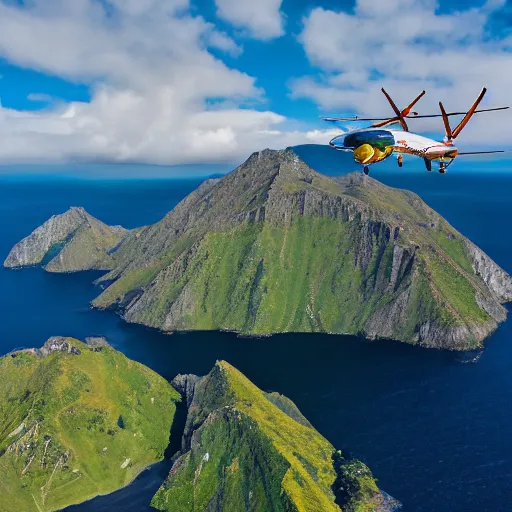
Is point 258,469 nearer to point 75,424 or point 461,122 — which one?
point 75,424

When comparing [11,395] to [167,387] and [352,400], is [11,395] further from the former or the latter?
[352,400]

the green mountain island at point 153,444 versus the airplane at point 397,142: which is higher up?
the airplane at point 397,142

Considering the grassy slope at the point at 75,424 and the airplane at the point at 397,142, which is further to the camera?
the grassy slope at the point at 75,424

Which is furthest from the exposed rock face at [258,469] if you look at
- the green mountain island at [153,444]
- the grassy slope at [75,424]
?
the grassy slope at [75,424]

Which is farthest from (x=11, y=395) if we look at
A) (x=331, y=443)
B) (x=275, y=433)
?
(x=331, y=443)

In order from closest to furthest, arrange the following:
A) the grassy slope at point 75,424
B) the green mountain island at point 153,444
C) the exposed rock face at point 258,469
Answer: the exposed rock face at point 258,469, the green mountain island at point 153,444, the grassy slope at point 75,424

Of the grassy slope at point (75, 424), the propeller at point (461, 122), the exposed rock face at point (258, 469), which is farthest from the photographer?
the grassy slope at point (75, 424)

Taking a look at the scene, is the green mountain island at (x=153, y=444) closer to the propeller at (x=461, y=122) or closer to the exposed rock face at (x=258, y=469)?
the exposed rock face at (x=258, y=469)
